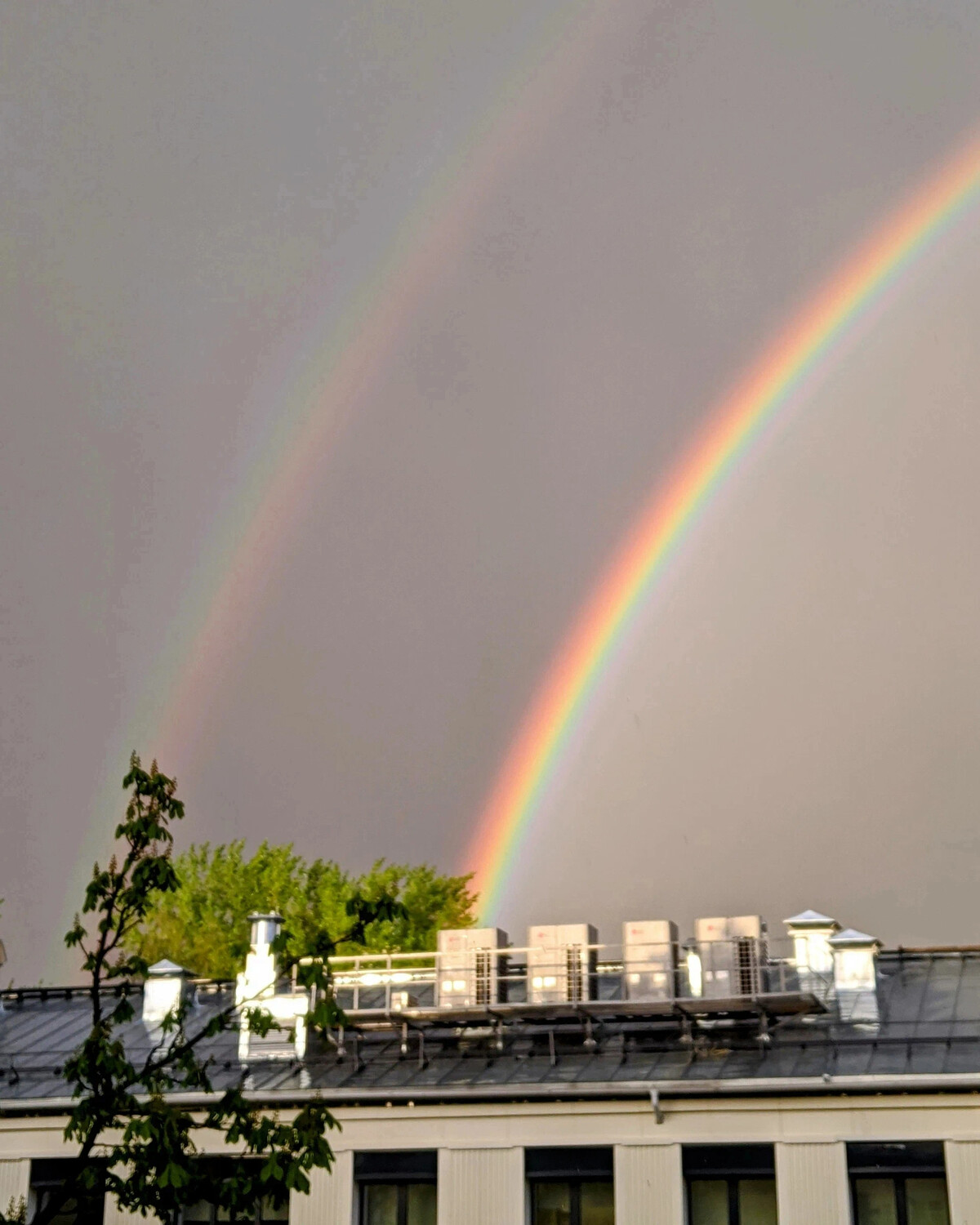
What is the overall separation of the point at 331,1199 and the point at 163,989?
10.8 metres

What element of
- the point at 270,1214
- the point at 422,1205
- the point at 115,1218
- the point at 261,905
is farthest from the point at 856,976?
the point at 261,905

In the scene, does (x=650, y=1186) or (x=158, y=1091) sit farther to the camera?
(x=650, y=1186)

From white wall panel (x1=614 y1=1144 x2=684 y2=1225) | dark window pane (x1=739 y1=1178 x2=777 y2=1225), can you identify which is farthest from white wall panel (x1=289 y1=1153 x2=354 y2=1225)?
dark window pane (x1=739 y1=1178 x2=777 y2=1225)

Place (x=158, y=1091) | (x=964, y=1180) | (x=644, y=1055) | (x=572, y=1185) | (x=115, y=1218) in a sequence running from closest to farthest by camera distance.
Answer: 1. (x=158, y=1091)
2. (x=964, y=1180)
3. (x=572, y=1185)
4. (x=115, y=1218)
5. (x=644, y=1055)

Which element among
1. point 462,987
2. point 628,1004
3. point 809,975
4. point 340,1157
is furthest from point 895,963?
point 340,1157

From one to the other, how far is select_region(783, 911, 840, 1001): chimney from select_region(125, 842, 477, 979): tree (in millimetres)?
49575

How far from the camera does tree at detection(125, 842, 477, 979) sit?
92750 millimetres

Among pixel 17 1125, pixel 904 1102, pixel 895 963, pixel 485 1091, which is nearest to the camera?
pixel 904 1102

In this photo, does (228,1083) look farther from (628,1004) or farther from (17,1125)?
(628,1004)

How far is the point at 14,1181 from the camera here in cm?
3919

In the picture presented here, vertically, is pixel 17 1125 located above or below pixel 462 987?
below

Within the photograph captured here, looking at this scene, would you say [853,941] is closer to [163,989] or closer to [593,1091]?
[593,1091]

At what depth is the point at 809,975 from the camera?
39.5 m

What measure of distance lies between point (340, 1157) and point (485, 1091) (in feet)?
11.6
